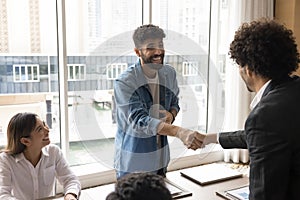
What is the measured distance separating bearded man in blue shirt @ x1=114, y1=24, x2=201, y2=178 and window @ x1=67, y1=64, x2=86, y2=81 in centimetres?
58

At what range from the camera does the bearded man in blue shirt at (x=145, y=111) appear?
183 centimetres

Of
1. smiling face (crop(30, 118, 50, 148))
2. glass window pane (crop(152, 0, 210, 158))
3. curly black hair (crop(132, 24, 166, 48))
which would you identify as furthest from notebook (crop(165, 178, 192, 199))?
curly black hair (crop(132, 24, 166, 48))

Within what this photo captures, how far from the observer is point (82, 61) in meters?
2.54

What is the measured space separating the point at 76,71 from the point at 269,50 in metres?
1.59

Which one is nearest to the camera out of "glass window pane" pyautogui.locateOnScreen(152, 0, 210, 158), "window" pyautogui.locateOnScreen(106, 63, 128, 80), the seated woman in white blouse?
the seated woman in white blouse

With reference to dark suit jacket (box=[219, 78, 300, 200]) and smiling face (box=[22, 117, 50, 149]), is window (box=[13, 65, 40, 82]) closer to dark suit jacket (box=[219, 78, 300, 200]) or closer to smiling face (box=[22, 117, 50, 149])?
smiling face (box=[22, 117, 50, 149])

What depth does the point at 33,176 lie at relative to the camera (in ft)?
5.59

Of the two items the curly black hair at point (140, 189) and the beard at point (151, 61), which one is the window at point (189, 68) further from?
the curly black hair at point (140, 189)

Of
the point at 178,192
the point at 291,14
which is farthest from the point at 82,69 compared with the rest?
the point at 291,14

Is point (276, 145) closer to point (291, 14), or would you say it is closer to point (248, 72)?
point (248, 72)

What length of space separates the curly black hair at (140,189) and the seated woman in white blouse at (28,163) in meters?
0.98

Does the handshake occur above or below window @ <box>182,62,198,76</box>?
below

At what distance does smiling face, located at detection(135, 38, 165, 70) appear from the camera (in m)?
1.90

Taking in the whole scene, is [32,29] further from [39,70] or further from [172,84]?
[172,84]
